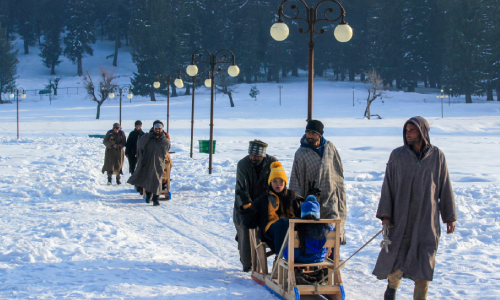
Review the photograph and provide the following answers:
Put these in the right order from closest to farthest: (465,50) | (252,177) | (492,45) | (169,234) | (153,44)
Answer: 1. (252,177)
2. (169,234)
3. (492,45)
4. (465,50)
5. (153,44)

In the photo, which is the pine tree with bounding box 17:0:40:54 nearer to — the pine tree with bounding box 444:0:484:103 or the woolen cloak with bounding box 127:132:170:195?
the pine tree with bounding box 444:0:484:103

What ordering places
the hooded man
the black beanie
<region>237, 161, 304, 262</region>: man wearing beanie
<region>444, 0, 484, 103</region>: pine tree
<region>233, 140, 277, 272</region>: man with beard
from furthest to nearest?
<region>444, 0, 484, 103</region>: pine tree < <region>233, 140, 277, 272</region>: man with beard < the black beanie < <region>237, 161, 304, 262</region>: man wearing beanie < the hooded man

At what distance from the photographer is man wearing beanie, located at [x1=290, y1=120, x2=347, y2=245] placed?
17.3ft

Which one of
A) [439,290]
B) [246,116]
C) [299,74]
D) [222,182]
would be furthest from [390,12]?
[439,290]

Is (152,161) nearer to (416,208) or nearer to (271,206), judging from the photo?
(271,206)

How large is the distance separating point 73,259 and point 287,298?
2.70 m

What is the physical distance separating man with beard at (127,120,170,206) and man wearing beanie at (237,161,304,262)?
16.8ft

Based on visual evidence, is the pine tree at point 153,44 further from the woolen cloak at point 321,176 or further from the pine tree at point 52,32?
the woolen cloak at point 321,176

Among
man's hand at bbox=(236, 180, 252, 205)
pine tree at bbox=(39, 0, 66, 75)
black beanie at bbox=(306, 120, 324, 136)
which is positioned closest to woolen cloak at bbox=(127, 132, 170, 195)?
man's hand at bbox=(236, 180, 252, 205)

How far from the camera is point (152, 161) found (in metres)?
9.95

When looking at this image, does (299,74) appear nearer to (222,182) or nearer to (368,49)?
(368,49)

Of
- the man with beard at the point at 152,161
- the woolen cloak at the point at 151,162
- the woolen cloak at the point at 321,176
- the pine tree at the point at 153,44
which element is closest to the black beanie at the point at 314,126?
the woolen cloak at the point at 321,176

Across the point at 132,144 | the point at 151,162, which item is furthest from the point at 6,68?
the point at 151,162

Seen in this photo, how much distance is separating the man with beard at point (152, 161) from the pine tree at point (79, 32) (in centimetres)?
7974
